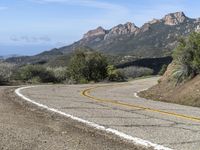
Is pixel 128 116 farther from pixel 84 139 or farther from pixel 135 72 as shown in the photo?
pixel 135 72

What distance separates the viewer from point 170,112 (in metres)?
14.5

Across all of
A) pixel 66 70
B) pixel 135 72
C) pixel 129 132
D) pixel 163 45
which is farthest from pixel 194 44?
pixel 163 45

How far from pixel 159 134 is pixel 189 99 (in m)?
10.1

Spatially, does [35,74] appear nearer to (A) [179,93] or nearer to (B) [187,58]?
(B) [187,58]

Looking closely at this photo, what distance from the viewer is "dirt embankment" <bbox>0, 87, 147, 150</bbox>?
340 inches

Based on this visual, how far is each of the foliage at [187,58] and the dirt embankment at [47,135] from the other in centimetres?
1168

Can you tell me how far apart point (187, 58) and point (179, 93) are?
284 centimetres

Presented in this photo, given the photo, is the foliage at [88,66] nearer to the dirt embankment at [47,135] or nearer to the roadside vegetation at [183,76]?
the roadside vegetation at [183,76]

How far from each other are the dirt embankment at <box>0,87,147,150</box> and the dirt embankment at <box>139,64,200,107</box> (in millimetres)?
8388

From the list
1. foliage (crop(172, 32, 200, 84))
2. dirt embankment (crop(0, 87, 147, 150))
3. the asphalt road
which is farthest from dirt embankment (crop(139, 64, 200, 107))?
dirt embankment (crop(0, 87, 147, 150))

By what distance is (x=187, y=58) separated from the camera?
78.1 feet

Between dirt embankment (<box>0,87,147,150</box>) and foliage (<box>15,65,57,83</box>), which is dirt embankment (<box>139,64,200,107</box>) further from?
foliage (<box>15,65,57,83</box>)

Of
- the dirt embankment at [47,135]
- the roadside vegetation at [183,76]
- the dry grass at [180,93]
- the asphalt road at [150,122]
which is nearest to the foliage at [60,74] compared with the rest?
the dry grass at [180,93]

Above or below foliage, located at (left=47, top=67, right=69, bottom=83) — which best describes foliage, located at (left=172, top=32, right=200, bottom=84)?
above
